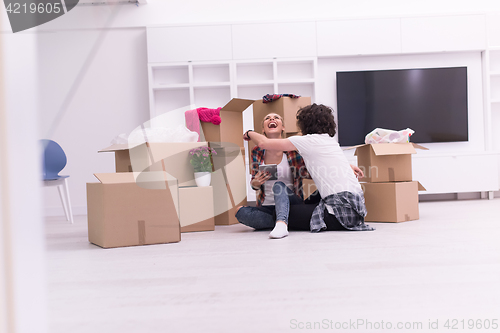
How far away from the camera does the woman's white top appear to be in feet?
7.81

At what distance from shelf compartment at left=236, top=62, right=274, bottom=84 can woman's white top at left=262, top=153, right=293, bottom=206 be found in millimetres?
1722

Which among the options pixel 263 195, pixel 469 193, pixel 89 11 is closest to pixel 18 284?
pixel 89 11

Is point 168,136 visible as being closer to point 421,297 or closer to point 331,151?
point 331,151

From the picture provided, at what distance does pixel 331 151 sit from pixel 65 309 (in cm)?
154

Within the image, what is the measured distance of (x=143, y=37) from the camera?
12.9ft

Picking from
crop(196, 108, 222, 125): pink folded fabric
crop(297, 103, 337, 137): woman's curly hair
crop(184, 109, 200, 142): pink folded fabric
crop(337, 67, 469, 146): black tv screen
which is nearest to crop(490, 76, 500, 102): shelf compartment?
crop(337, 67, 469, 146): black tv screen

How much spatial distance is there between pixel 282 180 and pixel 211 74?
6.27 feet

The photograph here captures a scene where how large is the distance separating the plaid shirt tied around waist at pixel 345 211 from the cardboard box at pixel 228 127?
87 cm

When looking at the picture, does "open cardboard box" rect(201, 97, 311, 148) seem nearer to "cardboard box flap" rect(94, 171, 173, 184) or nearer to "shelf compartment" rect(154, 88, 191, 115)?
"cardboard box flap" rect(94, 171, 173, 184)

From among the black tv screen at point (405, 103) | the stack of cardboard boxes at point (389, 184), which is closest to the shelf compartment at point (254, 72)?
the black tv screen at point (405, 103)

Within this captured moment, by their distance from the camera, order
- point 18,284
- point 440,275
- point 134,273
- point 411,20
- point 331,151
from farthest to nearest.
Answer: point 411,20, point 331,151, point 134,273, point 440,275, point 18,284

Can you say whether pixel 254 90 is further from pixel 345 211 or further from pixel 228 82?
pixel 345 211

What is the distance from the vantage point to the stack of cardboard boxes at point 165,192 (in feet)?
6.02

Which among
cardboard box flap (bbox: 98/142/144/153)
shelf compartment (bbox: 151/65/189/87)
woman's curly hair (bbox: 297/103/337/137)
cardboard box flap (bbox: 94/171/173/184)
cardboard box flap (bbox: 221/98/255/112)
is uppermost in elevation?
shelf compartment (bbox: 151/65/189/87)
